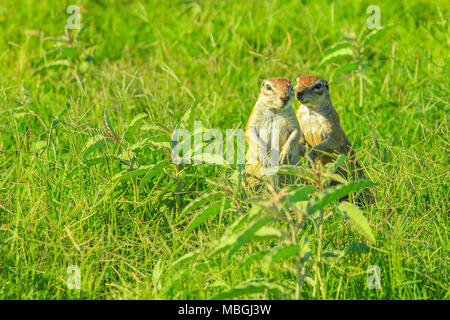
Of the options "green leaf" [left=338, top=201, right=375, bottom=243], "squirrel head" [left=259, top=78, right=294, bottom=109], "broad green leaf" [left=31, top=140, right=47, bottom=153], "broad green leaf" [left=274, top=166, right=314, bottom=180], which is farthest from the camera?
"broad green leaf" [left=31, top=140, right=47, bottom=153]

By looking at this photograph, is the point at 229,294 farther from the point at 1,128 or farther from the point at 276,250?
the point at 1,128

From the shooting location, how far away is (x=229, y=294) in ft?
8.68

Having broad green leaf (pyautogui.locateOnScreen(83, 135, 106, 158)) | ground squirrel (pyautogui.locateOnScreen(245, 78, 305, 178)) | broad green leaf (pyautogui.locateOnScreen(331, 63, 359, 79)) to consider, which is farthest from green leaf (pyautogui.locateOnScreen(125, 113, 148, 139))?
broad green leaf (pyautogui.locateOnScreen(331, 63, 359, 79))

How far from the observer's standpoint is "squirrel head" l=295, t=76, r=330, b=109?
4152mm

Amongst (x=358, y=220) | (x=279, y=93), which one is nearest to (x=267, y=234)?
(x=358, y=220)

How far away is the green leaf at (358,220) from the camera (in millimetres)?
2771

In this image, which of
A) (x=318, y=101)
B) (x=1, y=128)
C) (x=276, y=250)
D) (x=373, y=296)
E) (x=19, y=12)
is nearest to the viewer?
(x=276, y=250)

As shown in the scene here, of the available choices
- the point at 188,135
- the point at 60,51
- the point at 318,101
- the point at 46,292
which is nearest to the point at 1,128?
the point at 60,51

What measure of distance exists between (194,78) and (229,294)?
138 inches

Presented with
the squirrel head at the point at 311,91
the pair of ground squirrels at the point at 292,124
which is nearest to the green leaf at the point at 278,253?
the pair of ground squirrels at the point at 292,124

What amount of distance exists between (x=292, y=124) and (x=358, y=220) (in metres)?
1.44

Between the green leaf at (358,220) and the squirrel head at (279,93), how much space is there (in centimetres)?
127

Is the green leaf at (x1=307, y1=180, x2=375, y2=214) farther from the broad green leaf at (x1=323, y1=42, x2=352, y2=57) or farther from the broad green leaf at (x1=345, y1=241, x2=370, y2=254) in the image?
the broad green leaf at (x1=323, y1=42, x2=352, y2=57)

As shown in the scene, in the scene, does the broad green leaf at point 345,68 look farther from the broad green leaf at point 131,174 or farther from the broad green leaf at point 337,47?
the broad green leaf at point 131,174
